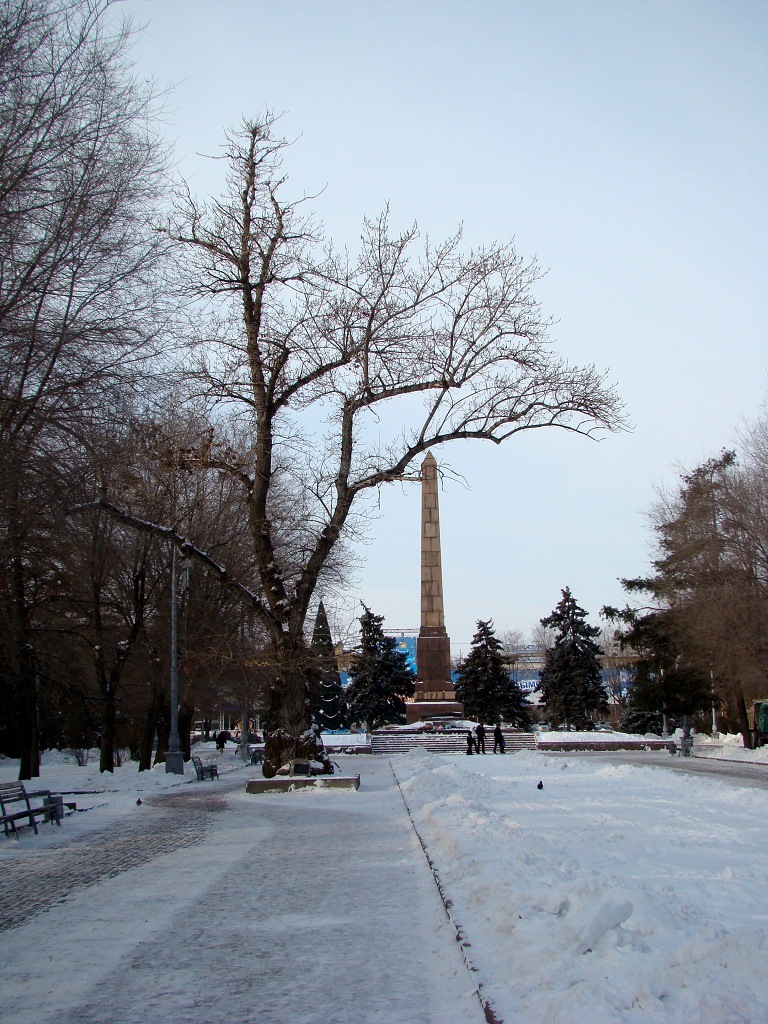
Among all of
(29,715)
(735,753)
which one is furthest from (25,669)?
(735,753)

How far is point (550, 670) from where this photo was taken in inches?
2336

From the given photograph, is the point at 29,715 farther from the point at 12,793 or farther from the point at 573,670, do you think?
the point at 573,670

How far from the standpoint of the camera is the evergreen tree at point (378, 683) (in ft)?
204

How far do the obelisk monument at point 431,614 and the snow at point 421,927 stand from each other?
34.8m

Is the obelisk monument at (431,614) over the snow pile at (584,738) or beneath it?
over

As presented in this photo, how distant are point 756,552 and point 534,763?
32.8 feet

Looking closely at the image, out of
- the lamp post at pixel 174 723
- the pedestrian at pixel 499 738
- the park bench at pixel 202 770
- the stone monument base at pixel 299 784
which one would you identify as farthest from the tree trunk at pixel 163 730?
the stone monument base at pixel 299 784

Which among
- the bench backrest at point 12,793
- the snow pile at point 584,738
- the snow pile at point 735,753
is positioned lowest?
the snow pile at point 735,753

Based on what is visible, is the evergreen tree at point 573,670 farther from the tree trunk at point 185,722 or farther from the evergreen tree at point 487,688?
the tree trunk at point 185,722

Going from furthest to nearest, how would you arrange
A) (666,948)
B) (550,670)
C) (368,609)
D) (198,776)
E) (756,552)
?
(368,609) → (550,670) → (756,552) → (198,776) → (666,948)

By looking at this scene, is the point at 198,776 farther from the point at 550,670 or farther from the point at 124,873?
the point at 550,670

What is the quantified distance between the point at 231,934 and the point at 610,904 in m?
2.64

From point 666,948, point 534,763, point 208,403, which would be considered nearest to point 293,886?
point 666,948

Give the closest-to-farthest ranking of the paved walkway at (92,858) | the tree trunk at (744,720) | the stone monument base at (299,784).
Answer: the paved walkway at (92,858)
the stone monument base at (299,784)
the tree trunk at (744,720)
